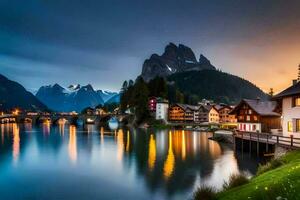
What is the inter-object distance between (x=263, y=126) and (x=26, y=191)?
55.5 m

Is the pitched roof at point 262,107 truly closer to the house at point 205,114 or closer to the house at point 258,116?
the house at point 258,116

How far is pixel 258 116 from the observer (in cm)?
7231

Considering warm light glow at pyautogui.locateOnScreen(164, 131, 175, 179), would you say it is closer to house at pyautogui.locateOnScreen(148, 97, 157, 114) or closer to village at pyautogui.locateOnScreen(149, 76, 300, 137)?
village at pyautogui.locateOnScreen(149, 76, 300, 137)

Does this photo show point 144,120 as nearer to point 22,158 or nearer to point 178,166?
point 22,158

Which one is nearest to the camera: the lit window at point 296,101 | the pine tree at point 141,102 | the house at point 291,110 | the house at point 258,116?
the house at point 291,110

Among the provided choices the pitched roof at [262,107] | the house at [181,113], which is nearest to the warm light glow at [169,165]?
the pitched roof at [262,107]

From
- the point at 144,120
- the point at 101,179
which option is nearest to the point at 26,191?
the point at 101,179

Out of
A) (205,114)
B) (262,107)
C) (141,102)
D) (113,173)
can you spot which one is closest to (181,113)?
(205,114)

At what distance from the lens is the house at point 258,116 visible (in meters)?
72.1

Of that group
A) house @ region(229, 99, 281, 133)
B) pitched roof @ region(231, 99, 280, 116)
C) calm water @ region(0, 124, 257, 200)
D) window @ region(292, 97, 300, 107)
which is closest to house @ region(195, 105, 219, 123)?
house @ region(229, 99, 281, 133)

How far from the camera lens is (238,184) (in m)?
23.7

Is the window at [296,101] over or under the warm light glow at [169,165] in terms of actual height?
over

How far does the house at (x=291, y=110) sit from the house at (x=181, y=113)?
5110 inches

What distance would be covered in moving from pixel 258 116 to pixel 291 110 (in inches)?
1087
